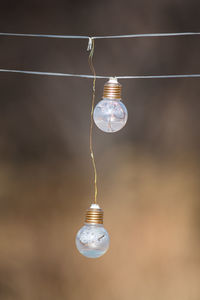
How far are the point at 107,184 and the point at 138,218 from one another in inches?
13.0

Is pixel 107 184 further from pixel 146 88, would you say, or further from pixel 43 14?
pixel 43 14

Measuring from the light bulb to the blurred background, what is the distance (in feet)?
4.94

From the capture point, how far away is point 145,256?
3.63 m

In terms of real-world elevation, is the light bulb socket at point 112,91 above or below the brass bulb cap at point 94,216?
above

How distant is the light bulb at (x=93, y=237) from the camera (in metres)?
2.14

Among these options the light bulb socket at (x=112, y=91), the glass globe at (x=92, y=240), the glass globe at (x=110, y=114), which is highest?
the light bulb socket at (x=112, y=91)

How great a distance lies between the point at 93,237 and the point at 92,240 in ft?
0.04

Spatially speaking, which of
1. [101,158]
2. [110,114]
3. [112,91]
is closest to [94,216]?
[110,114]

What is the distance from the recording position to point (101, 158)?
3732mm

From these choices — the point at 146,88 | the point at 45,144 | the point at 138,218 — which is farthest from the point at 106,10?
the point at 138,218

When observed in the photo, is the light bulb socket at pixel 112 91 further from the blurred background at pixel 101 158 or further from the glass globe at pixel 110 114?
the blurred background at pixel 101 158

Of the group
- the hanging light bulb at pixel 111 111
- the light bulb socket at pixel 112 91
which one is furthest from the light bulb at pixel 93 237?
the light bulb socket at pixel 112 91

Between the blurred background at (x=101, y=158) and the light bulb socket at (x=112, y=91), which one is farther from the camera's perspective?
the blurred background at (x=101, y=158)

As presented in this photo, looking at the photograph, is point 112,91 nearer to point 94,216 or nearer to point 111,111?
point 111,111
